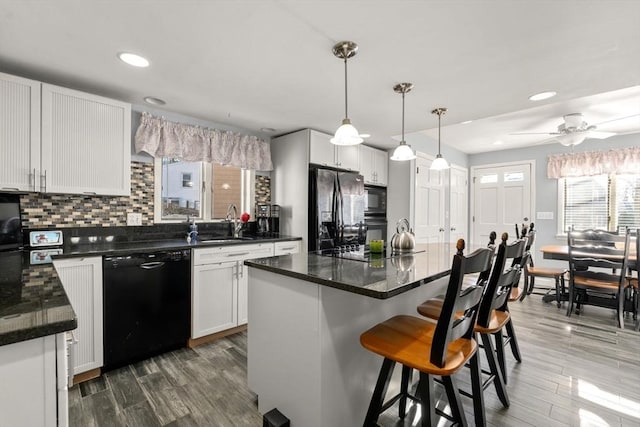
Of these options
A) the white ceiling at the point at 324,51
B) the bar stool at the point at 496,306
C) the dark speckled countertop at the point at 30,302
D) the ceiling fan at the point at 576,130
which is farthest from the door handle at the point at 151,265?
the ceiling fan at the point at 576,130

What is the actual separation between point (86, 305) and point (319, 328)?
174 centimetres

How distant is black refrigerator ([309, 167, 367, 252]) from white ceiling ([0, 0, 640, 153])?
2.87ft

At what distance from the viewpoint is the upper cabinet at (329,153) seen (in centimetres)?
351

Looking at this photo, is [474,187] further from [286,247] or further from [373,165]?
[286,247]

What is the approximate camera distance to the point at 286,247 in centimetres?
333

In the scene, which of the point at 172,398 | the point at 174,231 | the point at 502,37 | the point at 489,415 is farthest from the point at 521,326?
the point at 174,231

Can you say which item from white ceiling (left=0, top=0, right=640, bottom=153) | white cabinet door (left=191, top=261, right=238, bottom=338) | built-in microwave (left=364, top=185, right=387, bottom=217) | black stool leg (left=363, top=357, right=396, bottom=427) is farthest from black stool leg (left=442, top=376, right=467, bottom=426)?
built-in microwave (left=364, top=185, right=387, bottom=217)

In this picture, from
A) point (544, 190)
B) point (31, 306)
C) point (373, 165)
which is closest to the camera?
point (31, 306)

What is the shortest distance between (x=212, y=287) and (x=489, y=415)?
7.37ft

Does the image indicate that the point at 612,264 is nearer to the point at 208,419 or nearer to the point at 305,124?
the point at 305,124

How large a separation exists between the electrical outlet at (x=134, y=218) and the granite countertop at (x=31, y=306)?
134 cm

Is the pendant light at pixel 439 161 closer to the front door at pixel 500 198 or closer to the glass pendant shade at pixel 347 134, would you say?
the glass pendant shade at pixel 347 134

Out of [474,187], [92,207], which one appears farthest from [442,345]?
[474,187]

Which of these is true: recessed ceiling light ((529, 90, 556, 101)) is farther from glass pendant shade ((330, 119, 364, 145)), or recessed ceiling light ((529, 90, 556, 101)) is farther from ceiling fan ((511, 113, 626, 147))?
glass pendant shade ((330, 119, 364, 145))
